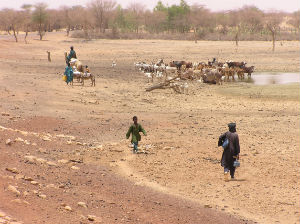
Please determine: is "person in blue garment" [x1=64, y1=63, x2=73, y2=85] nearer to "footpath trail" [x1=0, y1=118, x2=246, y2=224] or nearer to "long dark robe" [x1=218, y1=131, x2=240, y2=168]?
"footpath trail" [x1=0, y1=118, x2=246, y2=224]

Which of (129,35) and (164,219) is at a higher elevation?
(129,35)

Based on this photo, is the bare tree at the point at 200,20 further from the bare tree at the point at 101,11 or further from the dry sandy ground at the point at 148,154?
the dry sandy ground at the point at 148,154

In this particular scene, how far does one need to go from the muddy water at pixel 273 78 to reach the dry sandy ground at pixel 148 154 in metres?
3.16

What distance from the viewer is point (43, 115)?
15.6m

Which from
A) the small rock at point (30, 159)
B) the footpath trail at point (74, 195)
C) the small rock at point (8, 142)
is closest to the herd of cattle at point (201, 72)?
the small rock at point (8, 142)

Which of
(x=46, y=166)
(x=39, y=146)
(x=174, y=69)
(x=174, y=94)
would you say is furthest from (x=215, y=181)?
(x=174, y=69)

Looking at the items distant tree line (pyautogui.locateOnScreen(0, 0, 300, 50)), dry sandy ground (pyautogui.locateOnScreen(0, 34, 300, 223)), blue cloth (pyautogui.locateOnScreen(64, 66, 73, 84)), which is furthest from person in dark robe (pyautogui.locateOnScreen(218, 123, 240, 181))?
distant tree line (pyautogui.locateOnScreen(0, 0, 300, 50))

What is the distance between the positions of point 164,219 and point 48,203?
1.85 m

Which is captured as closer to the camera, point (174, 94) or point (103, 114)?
point (103, 114)

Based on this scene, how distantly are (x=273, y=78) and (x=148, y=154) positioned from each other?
20034 mm

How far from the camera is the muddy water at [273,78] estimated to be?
93.9 feet

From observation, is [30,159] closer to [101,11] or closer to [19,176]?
[19,176]

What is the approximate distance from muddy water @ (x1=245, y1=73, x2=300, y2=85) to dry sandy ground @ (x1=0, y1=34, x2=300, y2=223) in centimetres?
316

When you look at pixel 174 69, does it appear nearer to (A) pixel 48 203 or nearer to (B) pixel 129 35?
(A) pixel 48 203
